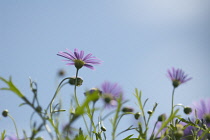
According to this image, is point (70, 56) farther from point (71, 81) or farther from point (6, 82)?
point (6, 82)

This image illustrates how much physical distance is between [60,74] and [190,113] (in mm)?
896

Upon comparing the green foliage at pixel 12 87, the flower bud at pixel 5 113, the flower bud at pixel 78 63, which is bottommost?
the flower bud at pixel 5 113

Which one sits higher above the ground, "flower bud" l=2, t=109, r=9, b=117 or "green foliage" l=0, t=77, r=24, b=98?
"green foliage" l=0, t=77, r=24, b=98

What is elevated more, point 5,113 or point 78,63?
point 78,63

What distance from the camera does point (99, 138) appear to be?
844 millimetres

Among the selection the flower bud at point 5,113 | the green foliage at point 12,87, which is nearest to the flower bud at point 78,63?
the flower bud at point 5,113

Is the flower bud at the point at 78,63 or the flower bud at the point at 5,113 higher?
the flower bud at the point at 78,63

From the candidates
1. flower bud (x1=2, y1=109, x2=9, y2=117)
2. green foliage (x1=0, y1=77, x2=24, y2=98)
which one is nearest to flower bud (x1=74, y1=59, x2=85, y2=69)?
flower bud (x1=2, y1=109, x2=9, y2=117)

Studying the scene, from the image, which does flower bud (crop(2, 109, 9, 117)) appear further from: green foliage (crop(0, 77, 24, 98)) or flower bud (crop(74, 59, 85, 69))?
green foliage (crop(0, 77, 24, 98))

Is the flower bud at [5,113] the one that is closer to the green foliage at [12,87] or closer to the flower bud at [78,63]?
the flower bud at [78,63]

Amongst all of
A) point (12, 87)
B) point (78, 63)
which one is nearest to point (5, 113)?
point (78, 63)

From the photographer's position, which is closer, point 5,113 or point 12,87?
point 12,87

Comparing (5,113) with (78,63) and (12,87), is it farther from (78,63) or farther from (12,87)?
(12,87)

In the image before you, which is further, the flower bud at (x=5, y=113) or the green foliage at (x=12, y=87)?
the flower bud at (x=5, y=113)
